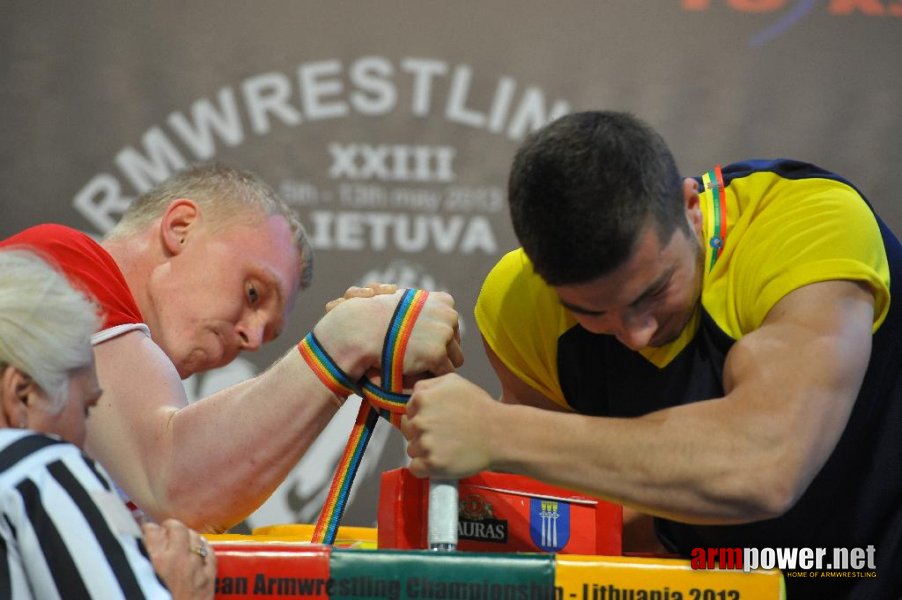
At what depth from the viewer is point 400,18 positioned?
7.54ft

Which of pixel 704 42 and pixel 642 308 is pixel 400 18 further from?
pixel 642 308

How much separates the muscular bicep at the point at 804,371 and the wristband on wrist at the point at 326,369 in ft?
1.58

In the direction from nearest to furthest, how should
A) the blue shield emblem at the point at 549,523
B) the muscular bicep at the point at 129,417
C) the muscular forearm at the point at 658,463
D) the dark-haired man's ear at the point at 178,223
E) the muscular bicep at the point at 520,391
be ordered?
the muscular forearm at the point at 658,463
the blue shield emblem at the point at 549,523
the muscular bicep at the point at 129,417
the muscular bicep at the point at 520,391
the dark-haired man's ear at the point at 178,223

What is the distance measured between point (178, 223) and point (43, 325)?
0.71 m

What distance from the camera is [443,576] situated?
3.28 ft

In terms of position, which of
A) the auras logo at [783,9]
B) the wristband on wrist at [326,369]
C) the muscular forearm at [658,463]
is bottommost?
the muscular forearm at [658,463]

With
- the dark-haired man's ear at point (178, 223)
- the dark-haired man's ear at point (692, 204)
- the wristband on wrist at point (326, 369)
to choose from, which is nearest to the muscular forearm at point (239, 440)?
the wristband on wrist at point (326, 369)

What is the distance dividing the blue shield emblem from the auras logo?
142 cm

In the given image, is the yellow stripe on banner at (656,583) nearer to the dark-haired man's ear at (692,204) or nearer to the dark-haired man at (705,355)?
the dark-haired man at (705,355)

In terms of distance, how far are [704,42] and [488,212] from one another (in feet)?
1.84

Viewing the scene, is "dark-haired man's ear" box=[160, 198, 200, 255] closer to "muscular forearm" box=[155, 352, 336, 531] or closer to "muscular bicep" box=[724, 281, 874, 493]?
"muscular forearm" box=[155, 352, 336, 531]

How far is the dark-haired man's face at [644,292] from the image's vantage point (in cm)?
117

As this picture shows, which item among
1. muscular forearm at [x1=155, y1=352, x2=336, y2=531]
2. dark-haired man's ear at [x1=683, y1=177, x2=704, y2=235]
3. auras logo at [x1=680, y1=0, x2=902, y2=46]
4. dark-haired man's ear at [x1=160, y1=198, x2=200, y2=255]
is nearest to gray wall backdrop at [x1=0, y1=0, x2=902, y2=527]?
auras logo at [x1=680, y1=0, x2=902, y2=46]

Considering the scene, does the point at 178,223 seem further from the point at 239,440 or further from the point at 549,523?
the point at 549,523
